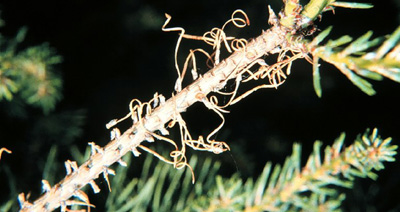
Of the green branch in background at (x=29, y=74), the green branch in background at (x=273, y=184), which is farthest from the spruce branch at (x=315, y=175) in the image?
the green branch in background at (x=29, y=74)

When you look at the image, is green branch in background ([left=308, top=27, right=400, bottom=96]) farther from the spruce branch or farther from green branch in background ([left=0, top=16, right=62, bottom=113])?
green branch in background ([left=0, top=16, right=62, bottom=113])

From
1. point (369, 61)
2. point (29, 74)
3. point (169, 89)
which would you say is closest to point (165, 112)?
point (369, 61)

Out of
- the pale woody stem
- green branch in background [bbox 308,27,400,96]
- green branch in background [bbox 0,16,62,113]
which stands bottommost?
green branch in background [bbox 308,27,400,96]

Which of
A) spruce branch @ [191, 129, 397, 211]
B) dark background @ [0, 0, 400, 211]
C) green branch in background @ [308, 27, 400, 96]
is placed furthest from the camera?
dark background @ [0, 0, 400, 211]

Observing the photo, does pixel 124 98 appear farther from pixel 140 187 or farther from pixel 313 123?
pixel 313 123

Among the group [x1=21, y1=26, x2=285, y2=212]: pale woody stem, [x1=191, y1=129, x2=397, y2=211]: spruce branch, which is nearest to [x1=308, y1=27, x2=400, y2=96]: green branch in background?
[x1=21, y1=26, x2=285, y2=212]: pale woody stem

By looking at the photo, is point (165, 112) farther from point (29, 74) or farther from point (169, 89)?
point (169, 89)
